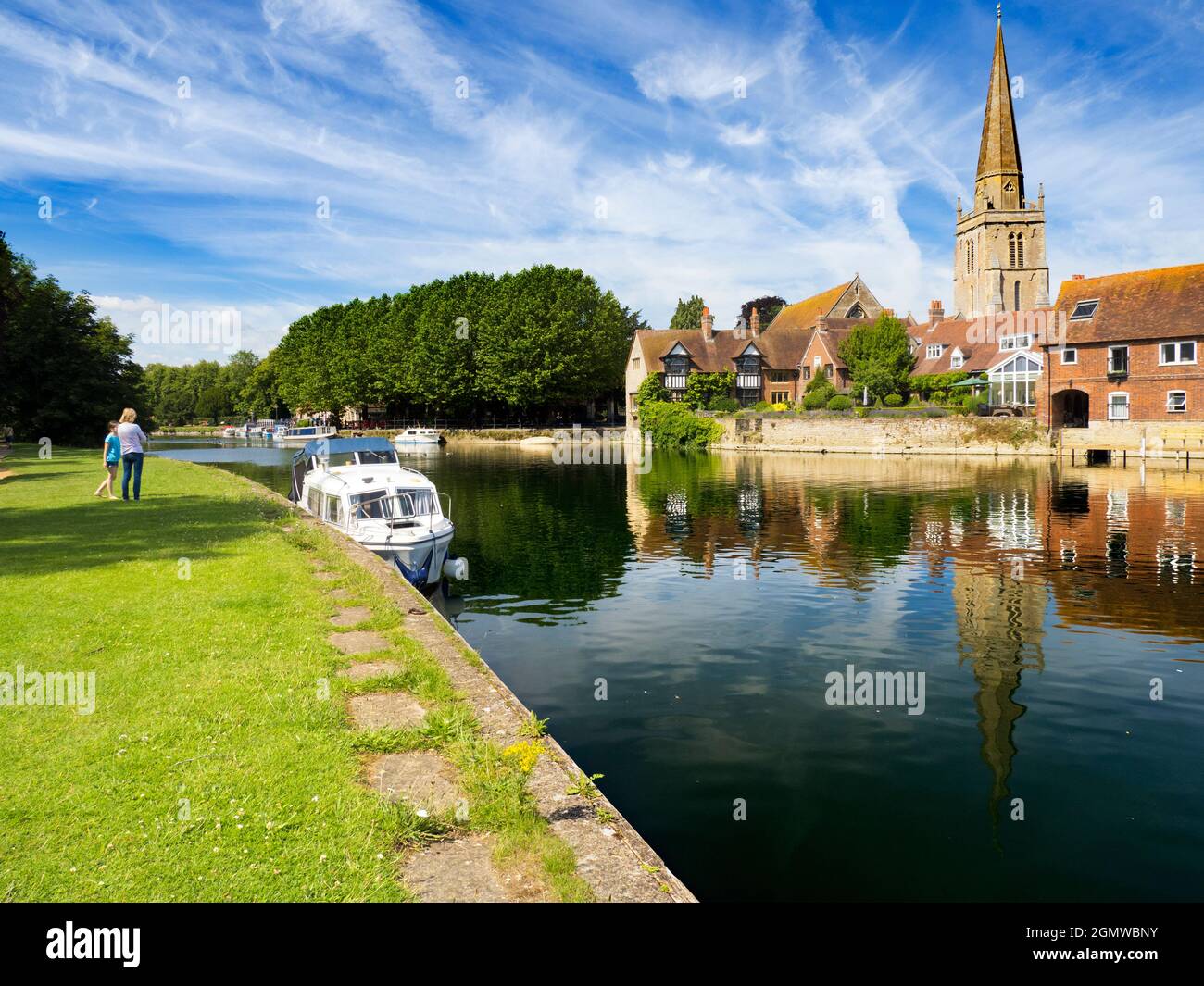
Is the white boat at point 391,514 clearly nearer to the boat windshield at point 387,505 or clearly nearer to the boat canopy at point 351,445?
the boat windshield at point 387,505

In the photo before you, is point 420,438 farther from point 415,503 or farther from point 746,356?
point 415,503

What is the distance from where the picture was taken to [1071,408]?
68438mm

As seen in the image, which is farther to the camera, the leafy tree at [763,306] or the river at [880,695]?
the leafy tree at [763,306]

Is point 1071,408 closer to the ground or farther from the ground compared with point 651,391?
closer to the ground

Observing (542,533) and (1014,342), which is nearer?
(542,533)

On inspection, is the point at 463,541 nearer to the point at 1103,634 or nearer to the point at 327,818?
the point at 1103,634

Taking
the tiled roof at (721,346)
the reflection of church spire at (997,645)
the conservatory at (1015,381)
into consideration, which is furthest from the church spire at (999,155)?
the reflection of church spire at (997,645)

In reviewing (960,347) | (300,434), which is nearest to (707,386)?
(960,347)

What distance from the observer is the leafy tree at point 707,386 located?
95438 millimetres

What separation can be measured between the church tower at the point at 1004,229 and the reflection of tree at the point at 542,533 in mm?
76532

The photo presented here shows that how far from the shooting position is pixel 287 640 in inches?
441

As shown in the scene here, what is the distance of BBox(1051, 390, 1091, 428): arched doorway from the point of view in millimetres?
65438

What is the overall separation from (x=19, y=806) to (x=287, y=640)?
4.94 metres

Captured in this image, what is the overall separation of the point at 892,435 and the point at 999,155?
5829 cm
